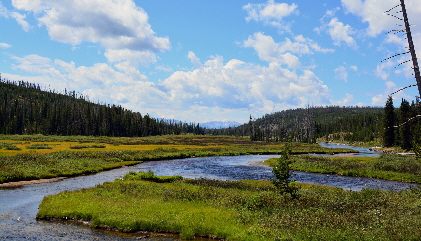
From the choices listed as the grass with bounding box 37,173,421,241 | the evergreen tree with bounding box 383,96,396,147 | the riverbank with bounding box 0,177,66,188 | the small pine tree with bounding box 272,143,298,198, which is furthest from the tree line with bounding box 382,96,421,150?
the riverbank with bounding box 0,177,66,188

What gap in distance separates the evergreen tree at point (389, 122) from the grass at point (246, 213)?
3729 inches

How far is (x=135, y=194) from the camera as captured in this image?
92.5 ft

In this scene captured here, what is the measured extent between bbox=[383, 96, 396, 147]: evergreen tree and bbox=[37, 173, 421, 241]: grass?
94716 mm

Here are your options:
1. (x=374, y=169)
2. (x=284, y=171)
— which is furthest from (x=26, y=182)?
(x=374, y=169)

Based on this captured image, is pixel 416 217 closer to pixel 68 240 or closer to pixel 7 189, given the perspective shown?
pixel 68 240

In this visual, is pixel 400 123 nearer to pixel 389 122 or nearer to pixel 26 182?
pixel 389 122

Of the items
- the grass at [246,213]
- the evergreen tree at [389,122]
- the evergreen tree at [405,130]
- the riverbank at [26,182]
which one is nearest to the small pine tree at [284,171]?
the grass at [246,213]

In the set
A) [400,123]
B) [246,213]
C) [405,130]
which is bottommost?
[246,213]

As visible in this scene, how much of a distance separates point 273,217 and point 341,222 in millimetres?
4311

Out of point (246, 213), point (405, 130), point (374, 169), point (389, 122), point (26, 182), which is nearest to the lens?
point (246, 213)

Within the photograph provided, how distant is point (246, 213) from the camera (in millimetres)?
21297

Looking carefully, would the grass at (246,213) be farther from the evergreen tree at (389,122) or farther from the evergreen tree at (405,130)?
the evergreen tree at (389,122)

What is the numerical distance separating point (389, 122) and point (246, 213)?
110 m

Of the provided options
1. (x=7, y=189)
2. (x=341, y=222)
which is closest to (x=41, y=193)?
(x=7, y=189)
